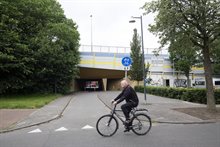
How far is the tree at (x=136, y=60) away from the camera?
155 feet

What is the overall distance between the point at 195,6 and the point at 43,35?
22139mm

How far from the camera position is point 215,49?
699 inches

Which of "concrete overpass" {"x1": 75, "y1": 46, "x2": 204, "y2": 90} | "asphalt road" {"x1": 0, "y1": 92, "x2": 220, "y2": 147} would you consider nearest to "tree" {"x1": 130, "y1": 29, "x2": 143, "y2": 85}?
"concrete overpass" {"x1": 75, "y1": 46, "x2": 204, "y2": 90}

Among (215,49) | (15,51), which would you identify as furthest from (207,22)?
(15,51)

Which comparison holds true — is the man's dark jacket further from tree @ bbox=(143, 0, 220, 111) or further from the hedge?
the hedge

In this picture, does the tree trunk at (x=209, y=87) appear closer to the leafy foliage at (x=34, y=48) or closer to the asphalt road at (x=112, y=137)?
Result: the asphalt road at (x=112, y=137)

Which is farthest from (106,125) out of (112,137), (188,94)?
(188,94)

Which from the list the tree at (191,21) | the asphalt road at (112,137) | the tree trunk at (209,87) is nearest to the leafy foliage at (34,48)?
the tree at (191,21)

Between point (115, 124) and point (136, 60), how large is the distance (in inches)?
1495

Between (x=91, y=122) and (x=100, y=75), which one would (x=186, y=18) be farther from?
(x=100, y=75)

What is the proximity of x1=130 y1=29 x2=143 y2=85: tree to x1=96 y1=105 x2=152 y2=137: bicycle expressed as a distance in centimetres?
3760

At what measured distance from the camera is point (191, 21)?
1537 cm

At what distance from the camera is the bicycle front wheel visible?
370 inches

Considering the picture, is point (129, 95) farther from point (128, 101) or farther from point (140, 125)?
point (140, 125)
